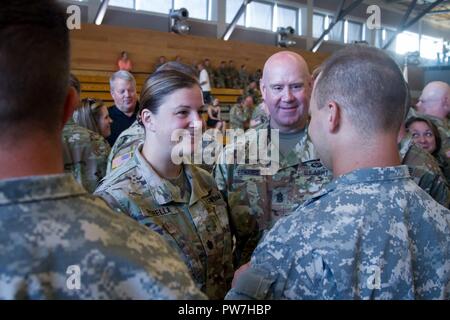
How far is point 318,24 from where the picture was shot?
14.1 meters

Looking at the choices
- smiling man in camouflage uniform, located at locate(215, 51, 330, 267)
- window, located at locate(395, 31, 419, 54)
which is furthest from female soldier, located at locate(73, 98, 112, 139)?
Answer: window, located at locate(395, 31, 419, 54)

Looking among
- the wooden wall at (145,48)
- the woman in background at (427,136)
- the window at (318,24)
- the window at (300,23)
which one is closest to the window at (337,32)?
the window at (318,24)

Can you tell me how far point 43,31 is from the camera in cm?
79

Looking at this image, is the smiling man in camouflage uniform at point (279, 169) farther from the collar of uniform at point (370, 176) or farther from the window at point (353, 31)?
the window at point (353, 31)

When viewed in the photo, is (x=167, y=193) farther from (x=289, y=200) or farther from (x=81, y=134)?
(x=81, y=134)

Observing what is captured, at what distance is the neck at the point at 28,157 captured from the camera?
2.53 ft

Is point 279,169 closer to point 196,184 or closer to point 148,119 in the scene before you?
point 196,184

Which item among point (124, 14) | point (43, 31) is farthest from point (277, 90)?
point (124, 14)

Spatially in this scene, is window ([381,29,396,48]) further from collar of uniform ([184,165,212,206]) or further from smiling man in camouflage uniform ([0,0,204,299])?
smiling man in camouflage uniform ([0,0,204,299])

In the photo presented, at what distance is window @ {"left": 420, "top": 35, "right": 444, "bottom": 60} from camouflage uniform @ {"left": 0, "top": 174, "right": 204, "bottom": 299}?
19446 millimetres

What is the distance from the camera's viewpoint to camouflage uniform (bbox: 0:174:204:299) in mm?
717

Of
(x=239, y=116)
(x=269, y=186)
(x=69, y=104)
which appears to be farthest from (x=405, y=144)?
(x=239, y=116)

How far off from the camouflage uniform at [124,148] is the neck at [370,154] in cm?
171

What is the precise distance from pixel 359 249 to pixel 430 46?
19755 mm
